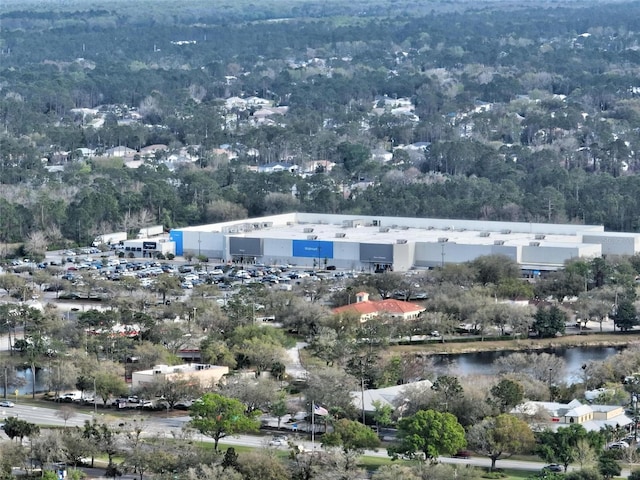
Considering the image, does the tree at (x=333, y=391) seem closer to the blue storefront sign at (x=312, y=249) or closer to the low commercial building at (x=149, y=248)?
the blue storefront sign at (x=312, y=249)

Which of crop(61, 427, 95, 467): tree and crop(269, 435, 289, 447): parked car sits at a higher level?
crop(61, 427, 95, 467): tree

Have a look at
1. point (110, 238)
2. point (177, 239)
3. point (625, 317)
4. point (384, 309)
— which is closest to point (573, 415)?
point (625, 317)

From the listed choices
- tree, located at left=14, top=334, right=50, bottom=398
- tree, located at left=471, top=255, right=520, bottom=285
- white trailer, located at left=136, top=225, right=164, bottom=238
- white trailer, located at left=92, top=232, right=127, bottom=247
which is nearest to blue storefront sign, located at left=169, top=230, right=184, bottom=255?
white trailer, located at left=92, top=232, right=127, bottom=247

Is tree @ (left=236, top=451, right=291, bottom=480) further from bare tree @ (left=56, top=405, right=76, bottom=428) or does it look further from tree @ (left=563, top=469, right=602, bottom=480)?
bare tree @ (left=56, top=405, right=76, bottom=428)

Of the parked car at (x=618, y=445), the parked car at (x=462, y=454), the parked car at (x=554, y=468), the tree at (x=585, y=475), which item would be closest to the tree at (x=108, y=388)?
the parked car at (x=462, y=454)

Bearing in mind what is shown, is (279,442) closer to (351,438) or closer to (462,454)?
(351,438)

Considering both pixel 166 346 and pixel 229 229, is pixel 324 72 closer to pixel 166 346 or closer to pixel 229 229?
pixel 229 229
